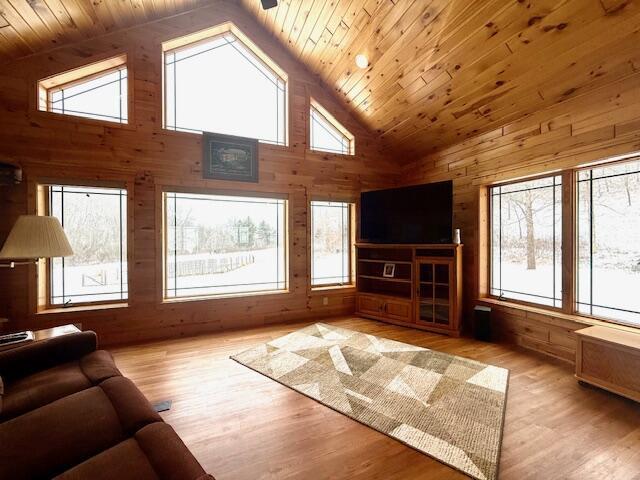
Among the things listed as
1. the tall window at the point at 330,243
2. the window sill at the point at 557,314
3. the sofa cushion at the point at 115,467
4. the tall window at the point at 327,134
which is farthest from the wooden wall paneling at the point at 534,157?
the sofa cushion at the point at 115,467

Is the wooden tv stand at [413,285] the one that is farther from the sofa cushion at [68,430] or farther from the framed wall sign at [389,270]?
the sofa cushion at [68,430]

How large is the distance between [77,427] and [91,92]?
3.91 meters

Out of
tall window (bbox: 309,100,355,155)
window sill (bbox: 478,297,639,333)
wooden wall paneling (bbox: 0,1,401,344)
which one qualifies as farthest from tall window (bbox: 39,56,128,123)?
window sill (bbox: 478,297,639,333)

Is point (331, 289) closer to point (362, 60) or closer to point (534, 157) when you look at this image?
point (534, 157)

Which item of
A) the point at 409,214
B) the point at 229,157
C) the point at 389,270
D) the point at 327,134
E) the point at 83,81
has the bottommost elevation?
the point at 389,270

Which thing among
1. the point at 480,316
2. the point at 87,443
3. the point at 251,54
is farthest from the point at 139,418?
the point at 251,54

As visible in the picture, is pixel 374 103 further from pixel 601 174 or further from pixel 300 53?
pixel 601 174

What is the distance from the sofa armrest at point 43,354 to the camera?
1747mm

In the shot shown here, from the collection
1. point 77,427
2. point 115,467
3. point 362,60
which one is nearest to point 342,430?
point 115,467

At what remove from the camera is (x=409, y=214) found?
4.32 metres

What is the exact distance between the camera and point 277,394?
243 cm

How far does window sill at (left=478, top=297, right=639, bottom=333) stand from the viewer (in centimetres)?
280

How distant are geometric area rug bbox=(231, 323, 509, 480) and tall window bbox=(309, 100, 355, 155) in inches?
120

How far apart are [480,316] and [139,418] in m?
3.72
